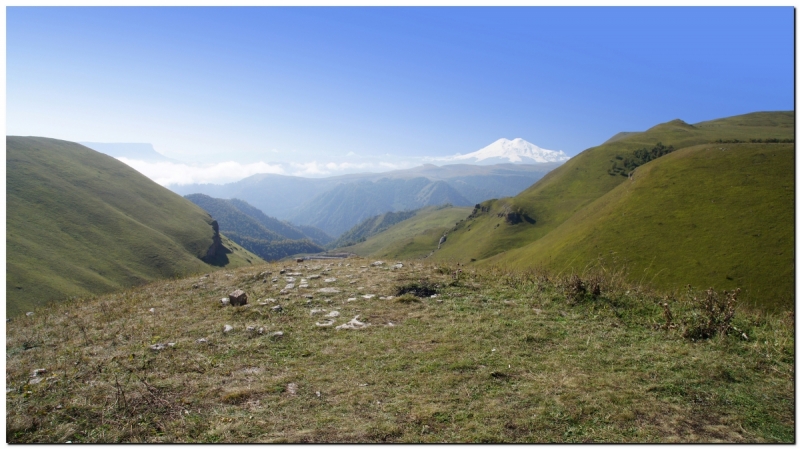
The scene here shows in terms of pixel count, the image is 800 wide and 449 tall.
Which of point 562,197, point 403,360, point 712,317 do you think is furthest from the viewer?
point 562,197

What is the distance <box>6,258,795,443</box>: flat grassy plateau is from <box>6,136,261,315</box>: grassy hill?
72.4 m

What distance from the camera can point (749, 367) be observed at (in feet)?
23.3

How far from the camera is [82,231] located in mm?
131375

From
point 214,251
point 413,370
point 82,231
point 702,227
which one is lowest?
point 214,251

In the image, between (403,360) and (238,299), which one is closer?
(403,360)

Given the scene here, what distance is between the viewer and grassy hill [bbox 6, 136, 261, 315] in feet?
328

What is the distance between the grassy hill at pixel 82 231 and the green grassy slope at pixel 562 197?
98.7 m

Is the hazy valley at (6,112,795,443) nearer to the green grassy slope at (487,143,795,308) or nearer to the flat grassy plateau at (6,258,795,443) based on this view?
the flat grassy plateau at (6,258,795,443)

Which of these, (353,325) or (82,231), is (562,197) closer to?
(353,325)

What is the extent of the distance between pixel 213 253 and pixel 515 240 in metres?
134

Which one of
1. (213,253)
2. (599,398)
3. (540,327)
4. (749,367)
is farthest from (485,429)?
(213,253)

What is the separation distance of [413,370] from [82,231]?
6499 inches

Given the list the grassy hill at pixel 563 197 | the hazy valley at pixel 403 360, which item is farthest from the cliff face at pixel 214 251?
the hazy valley at pixel 403 360

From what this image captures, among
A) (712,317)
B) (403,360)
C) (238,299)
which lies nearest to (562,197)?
(712,317)
